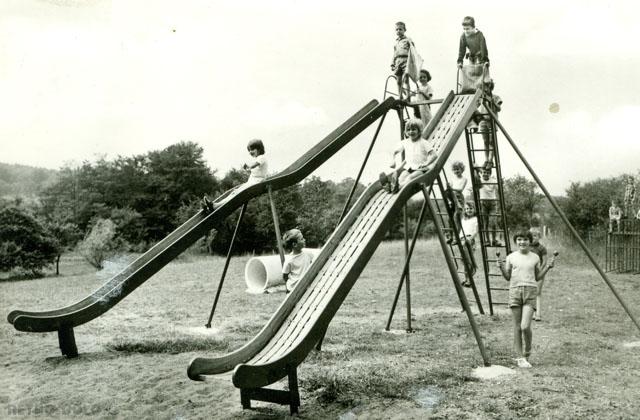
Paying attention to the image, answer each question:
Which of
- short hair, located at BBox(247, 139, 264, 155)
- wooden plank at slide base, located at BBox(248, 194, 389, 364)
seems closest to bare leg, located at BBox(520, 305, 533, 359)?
wooden plank at slide base, located at BBox(248, 194, 389, 364)

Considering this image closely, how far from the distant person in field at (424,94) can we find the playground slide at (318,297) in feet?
7.05

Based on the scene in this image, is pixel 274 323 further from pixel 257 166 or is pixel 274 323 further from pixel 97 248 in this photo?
pixel 97 248

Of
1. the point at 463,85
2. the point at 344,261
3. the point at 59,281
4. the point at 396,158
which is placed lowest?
the point at 59,281

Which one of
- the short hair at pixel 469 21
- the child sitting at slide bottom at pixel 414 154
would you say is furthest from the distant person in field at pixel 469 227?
the short hair at pixel 469 21

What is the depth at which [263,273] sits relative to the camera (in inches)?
637

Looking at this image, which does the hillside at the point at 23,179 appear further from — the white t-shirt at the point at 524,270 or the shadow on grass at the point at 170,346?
the white t-shirt at the point at 524,270

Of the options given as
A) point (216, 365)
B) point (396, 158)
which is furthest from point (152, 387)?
point (396, 158)

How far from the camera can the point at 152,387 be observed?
623 centimetres

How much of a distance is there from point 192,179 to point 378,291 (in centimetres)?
2962

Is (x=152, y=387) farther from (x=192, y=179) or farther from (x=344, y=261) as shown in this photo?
(x=192, y=179)

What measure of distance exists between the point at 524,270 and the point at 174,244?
4.64 meters

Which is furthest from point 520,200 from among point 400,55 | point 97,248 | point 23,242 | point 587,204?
point 400,55

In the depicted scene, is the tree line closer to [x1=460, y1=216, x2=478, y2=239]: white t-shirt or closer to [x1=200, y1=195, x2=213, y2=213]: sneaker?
[x1=200, y1=195, x2=213, y2=213]: sneaker

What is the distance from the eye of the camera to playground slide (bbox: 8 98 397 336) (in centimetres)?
753
